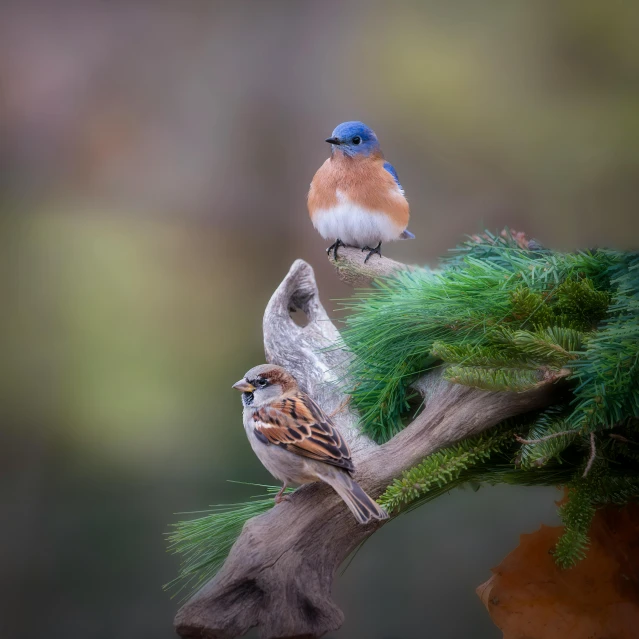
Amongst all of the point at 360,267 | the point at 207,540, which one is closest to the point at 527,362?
the point at 207,540

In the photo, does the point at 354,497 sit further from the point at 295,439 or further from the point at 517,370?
the point at 517,370

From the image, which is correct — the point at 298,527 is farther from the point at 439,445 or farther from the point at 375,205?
the point at 375,205

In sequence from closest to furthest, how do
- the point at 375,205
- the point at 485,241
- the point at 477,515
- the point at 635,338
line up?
the point at 635,338, the point at 485,241, the point at 375,205, the point at 477,515

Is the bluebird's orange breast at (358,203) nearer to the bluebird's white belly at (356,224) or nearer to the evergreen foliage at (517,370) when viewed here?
the bluebird's white belly at (356,224)

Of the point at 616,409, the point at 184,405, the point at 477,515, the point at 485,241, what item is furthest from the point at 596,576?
the point at 184,405

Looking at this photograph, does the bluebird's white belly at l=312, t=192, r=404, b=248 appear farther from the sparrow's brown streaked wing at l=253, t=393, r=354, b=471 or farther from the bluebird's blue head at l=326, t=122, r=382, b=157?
the sparrow's brown streaked wing at l=253, t=393, r=354, b=471

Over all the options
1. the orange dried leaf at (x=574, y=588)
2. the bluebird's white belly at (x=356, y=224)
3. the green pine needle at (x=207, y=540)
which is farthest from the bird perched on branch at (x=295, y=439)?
the bluebird's white belly at (x=356, y=224)
